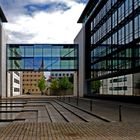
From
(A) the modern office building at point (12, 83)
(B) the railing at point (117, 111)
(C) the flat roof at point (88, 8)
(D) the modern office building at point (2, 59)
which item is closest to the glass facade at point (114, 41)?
(C) the flat roof at point (88, 8)

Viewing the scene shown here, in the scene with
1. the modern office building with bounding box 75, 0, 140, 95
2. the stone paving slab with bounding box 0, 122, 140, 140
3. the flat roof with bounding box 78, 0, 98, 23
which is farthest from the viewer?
the flat roof with bounding box 78, 0, 98, 23

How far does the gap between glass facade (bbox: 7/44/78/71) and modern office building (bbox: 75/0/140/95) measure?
290 inches

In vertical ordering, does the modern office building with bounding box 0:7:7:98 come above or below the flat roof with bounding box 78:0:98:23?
below

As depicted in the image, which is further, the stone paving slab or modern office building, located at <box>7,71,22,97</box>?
modern office building, located at <box>7,71,22,97</box>

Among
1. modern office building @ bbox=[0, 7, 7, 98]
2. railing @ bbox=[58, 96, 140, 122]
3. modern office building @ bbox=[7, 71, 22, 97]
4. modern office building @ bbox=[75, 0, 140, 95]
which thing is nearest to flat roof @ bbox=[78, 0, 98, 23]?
modern office building @ bbox=[75, 0, 140, 95]

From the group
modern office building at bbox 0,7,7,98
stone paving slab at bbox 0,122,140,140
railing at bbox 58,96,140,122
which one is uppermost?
modern office building at bbox 0,7,7,98

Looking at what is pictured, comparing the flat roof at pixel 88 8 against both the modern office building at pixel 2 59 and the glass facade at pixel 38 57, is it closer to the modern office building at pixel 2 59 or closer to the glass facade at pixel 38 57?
the glass facade at pixel 38 57

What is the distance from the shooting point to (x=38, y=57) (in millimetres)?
82312

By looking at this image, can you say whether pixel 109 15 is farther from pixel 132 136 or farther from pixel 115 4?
pixel 132 136

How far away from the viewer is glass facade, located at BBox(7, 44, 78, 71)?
81875 mm

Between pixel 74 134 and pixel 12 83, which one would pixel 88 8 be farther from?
pixel 74 134

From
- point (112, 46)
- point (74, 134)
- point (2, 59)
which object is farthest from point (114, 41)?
point (74, 134)

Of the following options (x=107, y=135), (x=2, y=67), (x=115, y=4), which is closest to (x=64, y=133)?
(x=107, y=135)

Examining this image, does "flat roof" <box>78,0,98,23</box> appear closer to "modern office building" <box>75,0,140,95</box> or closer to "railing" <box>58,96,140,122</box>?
"modern office building" <box>75,0,140,95</box>
